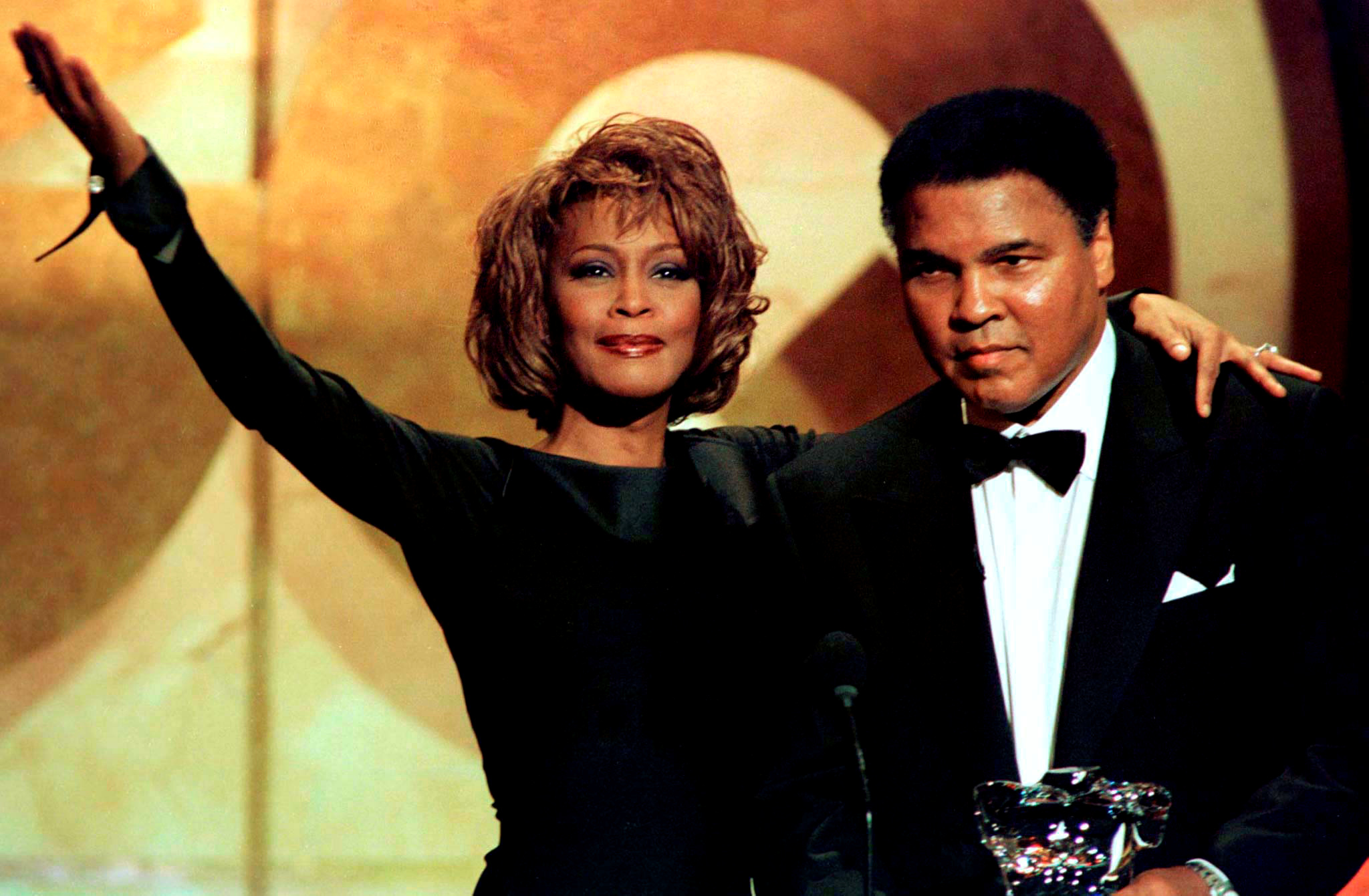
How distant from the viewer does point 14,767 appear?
3.28 meters

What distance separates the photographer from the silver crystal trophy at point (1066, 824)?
1.39 metres

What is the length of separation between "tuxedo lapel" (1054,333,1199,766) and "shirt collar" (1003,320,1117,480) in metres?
0.05

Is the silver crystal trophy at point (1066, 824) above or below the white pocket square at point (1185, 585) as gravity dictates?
below

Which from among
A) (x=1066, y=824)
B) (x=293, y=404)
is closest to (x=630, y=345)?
(x=293, y=404)

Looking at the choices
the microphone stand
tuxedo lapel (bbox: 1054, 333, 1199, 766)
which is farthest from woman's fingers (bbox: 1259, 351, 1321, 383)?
the microphone stand

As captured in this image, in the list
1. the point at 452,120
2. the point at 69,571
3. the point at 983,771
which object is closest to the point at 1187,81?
the point at 452,120

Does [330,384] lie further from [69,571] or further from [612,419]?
[69,571]

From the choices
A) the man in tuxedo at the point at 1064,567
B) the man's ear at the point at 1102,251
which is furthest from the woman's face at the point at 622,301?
the man's ear at the point at 1102,251

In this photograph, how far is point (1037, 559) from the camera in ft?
6.04

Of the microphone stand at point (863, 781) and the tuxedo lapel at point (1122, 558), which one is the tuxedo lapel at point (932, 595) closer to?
the tuxedo lapel at point (1122, 558)

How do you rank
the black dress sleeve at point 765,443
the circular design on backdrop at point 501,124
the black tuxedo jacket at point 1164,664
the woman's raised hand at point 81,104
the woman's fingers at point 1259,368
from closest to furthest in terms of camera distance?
1. the woman's raised hand at point 81,104
2. the black tuxedo jacket at point 1164,664
3. the woman's fingers at point 1259,368
4. the black dress sleeve at point 765,443
5. the circular design on backdrop at point 501,124

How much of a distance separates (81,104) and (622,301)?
80 cm

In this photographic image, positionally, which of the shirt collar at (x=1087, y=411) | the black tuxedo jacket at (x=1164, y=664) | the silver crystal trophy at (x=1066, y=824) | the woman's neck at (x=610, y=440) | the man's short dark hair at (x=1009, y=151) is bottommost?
the silver crystal trophy at (x=1066, y=824)

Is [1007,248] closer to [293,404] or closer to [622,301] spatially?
[622,301]
